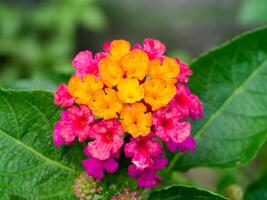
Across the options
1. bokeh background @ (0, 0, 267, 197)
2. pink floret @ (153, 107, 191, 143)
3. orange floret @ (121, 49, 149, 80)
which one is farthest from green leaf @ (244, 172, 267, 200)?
bokeh background @ (0, 0, 267, 197)

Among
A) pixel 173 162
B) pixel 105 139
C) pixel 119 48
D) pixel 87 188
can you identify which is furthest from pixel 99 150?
pixel 173 162

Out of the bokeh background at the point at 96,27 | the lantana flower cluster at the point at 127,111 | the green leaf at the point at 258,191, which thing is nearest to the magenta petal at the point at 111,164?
the lantana flower cluster at the point at 127,111

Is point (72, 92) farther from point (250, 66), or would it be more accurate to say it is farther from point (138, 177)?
point (250, 66)

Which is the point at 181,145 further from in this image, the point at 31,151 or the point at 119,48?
the point at 31,151

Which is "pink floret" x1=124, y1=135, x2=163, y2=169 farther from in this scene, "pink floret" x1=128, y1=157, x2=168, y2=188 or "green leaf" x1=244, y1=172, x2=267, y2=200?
"green leaf" x1=244, y1=172, x2=267, y2=200

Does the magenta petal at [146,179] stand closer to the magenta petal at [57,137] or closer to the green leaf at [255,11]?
the magenta petal at [57,137]
